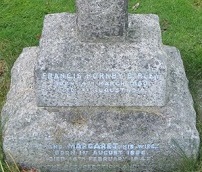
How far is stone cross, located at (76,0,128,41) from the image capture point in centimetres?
332

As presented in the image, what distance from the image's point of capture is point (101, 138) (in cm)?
333

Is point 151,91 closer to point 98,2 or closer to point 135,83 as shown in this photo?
point 135,83

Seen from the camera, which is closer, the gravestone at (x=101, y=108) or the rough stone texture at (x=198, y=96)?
the gravestone at (x=101, y=108)

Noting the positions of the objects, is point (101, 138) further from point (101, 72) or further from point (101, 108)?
point (101, 72)

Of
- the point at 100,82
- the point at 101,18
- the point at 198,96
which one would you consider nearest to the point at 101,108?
the point at 100,82

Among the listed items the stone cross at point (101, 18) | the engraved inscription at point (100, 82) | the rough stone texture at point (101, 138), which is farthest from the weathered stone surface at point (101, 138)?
the stone cross at point (101, 18)

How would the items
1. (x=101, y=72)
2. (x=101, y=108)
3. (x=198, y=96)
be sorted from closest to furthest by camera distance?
(x=101, y=72) < (x=101, y=108) < (x=198, y=96)

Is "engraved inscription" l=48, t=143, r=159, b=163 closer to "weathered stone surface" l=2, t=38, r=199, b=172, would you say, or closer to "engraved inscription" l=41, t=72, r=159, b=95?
"weathered stone surface" l=2, t=38, r=199, b=172

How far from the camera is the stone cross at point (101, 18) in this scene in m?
3.32

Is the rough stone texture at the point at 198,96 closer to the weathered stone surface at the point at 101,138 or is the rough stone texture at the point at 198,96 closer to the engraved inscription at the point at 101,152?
the weathered stone surface at the point at 101,138

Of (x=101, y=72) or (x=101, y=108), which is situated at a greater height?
(x=101, y=72)

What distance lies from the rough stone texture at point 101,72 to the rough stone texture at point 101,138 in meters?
0.07

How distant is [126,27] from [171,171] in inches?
37.4

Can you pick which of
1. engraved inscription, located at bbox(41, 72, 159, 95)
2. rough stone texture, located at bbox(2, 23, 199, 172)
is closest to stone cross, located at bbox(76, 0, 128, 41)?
engraved inscription, located at bbox(41, 72, 159, 95)
